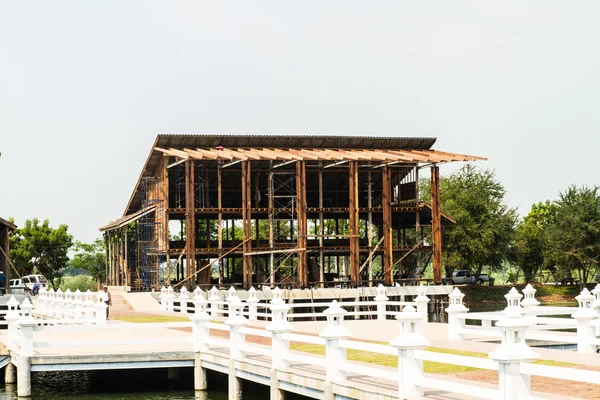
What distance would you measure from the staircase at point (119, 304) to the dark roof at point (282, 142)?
37.1 ft

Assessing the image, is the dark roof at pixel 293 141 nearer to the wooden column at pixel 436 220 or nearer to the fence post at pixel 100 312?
the wooden column at pixel 436 220

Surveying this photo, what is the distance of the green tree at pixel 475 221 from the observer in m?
84.8

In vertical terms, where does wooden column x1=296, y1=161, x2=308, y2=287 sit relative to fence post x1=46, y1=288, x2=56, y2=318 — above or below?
above

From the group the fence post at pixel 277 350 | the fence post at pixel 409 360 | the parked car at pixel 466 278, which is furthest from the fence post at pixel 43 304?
the parked car at pixel 466 278

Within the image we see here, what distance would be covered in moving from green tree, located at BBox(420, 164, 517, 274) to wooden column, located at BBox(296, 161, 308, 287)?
27.0 m

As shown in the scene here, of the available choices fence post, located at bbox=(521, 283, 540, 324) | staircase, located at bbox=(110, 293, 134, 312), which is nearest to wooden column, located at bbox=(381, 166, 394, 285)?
staircase, located at bbox=(110, 293, 134, 312)

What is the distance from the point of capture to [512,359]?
36.8 ft

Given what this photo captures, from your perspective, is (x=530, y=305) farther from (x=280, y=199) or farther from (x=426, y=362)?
(x=280, y=199)

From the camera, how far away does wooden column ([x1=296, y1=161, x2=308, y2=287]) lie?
59.4m

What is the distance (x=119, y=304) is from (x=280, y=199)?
55.2ft

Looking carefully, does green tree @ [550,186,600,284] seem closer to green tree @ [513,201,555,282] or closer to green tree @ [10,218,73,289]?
green tree @ [513,201,555,282]

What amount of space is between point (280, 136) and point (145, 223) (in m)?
11.4

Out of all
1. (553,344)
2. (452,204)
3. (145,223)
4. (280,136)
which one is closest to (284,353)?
(553,344)

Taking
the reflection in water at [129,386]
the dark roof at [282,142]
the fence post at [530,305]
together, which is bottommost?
the reflection in water at [129,386]
